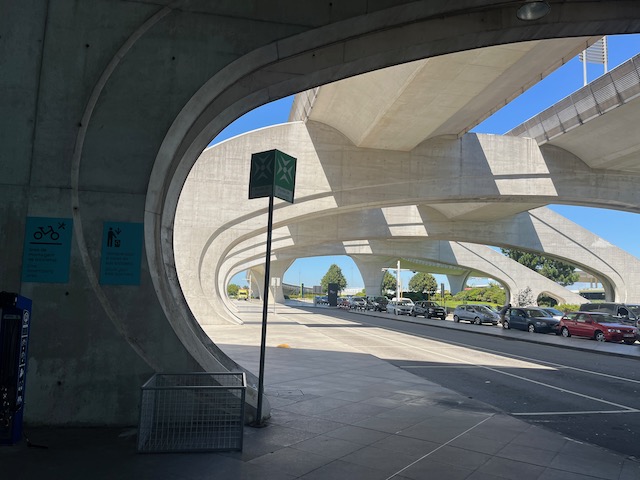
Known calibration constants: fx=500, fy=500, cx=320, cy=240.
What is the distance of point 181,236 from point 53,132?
21764 millimetres

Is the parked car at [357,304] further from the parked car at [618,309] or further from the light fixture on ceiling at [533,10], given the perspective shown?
the light fixture on ceiling at [533,10]

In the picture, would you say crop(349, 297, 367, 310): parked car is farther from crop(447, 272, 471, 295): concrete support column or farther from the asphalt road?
the asphalt road

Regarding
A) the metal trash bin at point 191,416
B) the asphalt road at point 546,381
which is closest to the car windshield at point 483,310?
the asphalt road at point 546,381

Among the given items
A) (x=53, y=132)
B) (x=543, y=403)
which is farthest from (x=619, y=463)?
(x=53, y=132)

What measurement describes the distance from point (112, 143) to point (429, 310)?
137ft

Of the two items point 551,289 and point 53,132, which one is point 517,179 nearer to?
point 53,132

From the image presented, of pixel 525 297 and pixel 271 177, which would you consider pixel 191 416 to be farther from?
pixel 525 297

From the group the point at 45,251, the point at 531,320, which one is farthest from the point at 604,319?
the point at 45,251

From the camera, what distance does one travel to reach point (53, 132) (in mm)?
6363

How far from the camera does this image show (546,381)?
1191cm

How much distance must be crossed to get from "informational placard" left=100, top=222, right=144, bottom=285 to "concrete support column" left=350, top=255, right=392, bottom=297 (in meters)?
83.5

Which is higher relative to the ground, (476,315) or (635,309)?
(635,309)

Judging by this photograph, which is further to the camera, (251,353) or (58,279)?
(251,353)

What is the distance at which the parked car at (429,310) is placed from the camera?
44.7 m
